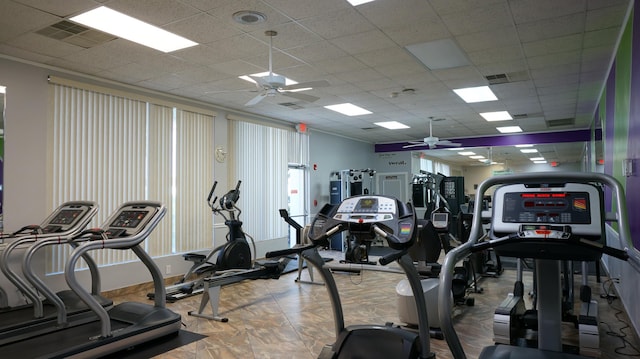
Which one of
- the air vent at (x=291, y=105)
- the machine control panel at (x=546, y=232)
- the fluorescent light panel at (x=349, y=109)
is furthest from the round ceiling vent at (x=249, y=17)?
the fluorescent light panel at (x=349, y=109)

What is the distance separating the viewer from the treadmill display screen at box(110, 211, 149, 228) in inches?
155

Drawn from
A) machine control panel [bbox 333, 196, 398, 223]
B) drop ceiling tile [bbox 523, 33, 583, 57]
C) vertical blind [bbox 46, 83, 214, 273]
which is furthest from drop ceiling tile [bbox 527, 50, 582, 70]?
vertical blind [bbox 46, 83, 214, 273]

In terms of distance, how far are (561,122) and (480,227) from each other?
28.8 ft

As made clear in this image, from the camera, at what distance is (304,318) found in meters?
4.55

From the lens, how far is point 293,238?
970cm

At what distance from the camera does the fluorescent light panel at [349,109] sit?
302 inches

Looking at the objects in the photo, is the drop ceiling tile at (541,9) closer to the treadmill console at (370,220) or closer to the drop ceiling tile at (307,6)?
the drop ceiling tile at (307,6)

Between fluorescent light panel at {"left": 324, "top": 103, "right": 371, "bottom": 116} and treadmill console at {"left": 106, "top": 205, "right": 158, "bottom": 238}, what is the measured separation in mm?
4401

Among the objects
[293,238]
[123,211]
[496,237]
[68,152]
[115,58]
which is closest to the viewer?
[496,237]

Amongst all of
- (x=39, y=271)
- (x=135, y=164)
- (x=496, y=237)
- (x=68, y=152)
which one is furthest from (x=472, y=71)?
(x=39, y=271)

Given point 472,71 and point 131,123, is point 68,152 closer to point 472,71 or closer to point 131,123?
point 131,123

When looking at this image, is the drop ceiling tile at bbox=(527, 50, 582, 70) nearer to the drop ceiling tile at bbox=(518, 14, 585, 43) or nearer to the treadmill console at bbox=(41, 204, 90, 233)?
the drop ceiling tile at bbox=(518, 14, 585, 43)

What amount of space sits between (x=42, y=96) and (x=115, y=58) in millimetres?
1099

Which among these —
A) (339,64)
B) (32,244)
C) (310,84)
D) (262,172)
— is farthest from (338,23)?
(262,172)
